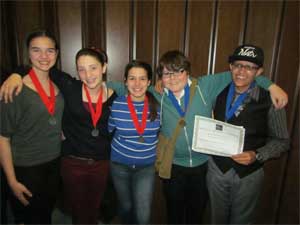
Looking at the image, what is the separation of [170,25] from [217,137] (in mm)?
1208

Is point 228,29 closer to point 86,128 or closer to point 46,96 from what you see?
point 86,128

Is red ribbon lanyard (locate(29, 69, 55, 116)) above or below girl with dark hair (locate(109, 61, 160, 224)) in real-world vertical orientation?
above

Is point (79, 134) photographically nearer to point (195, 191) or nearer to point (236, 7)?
point (195, 191)

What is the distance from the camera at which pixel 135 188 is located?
202 centimetres

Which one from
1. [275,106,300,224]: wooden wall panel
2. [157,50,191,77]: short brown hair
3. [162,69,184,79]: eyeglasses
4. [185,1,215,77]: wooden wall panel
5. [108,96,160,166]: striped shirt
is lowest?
[275,106,300,224]: wooden wall panel

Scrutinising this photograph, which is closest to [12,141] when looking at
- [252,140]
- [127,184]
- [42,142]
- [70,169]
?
[42,142]

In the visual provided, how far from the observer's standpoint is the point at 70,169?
191cm

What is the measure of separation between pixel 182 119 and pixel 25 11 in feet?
6.44

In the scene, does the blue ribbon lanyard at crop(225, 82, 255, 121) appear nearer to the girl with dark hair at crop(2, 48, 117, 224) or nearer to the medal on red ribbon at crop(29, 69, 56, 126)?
the girl with dark hair at crop(2, 48, 117, 224)

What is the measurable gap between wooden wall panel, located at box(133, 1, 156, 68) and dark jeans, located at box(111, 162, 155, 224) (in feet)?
3.55

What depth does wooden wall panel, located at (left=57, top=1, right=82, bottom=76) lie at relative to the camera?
7.86 ft

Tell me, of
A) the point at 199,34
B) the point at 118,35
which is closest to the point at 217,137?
the point at 199,34

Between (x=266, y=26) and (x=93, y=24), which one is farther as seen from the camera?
(x=93, y=24)

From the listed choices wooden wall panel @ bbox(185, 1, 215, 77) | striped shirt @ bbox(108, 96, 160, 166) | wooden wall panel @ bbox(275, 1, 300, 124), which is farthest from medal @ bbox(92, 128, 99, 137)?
wooden wall panel @ bbox(275, 1, 300, 124)
